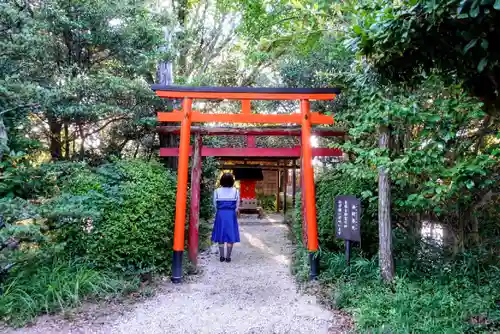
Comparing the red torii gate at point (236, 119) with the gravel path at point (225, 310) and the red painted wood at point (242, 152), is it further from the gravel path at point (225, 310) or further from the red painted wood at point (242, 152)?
the red painted wood at point (242, 152)

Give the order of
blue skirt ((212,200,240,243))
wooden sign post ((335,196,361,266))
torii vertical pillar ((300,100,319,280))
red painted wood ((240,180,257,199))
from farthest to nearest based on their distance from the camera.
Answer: red painted wood ((240,180,257,199)) < blue skirt ((212,200,240,243)) < torii vertical pillar ((300,100,319,280)) < wooden sign post ((335,196,361,266))

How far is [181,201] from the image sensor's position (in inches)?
228

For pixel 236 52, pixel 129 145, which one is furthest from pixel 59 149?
pixel 236 52

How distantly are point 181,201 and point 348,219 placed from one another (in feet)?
9.03

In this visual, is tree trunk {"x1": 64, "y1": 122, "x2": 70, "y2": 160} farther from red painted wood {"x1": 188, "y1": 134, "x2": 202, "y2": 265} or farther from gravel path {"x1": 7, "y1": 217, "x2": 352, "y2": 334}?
gravel path {"x1": 7, "y1": 217, "x2": 352, "y2": 334}

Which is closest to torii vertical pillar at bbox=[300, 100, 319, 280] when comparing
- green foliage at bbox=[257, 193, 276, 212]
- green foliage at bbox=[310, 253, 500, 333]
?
green foliage at bbox=[310, 253, 500, 333]

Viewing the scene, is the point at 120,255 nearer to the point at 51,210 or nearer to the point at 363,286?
the point at 51,210

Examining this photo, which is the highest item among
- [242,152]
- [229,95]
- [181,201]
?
[229,95]

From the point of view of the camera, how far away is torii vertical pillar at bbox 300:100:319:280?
5.59 m

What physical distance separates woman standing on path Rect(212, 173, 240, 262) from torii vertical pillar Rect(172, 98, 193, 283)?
1156 mm

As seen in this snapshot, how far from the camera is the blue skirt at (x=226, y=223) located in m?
6.86

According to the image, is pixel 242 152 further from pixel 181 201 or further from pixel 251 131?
pixel 181 201

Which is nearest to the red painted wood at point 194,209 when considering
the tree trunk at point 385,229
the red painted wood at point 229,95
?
the red painted wood at point 229,95

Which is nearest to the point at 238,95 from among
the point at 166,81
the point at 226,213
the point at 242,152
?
the point at 242,152
